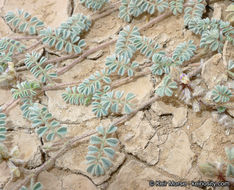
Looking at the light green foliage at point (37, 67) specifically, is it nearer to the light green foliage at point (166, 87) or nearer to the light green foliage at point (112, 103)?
the light green foliage at point (112, 103)

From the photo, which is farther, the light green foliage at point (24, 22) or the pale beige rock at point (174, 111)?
the light green foliage at point (24, 22)

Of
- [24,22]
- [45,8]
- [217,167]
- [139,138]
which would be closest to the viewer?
[217,167]

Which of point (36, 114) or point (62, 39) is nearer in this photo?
point (36, 114)

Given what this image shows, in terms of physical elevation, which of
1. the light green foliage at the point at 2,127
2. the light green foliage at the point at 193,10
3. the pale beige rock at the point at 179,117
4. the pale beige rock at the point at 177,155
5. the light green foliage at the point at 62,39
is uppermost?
the light green foliage at the point at 193,10

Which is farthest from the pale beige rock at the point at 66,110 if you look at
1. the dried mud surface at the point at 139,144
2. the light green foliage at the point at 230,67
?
the light green foliage at the point at 230,67

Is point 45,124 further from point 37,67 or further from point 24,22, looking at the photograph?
point 24,22

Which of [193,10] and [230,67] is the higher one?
[193,10]

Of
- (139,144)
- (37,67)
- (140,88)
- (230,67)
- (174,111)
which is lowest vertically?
(139,144)

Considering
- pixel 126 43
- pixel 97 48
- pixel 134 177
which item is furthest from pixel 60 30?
pixel 134 177
